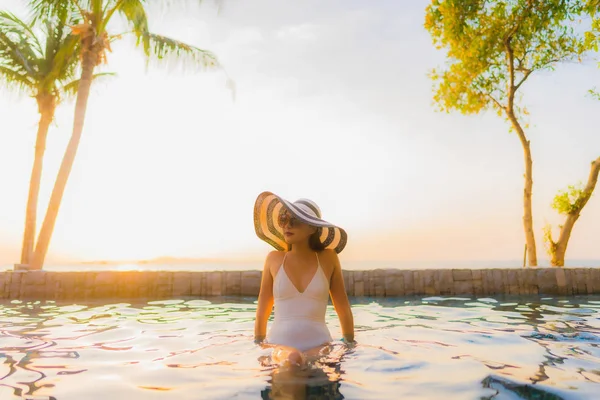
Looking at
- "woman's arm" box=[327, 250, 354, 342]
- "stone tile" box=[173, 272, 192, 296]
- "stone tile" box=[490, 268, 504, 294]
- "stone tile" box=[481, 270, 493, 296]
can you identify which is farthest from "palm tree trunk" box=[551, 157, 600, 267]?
"woman's arm" box=[327, 250, 354, 342]

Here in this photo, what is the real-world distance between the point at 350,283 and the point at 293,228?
17.6ft

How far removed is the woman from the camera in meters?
3.19

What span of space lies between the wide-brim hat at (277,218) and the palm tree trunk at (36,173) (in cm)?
1152

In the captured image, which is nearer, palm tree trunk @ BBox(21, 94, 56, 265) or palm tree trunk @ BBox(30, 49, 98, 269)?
palm tree trunk @ BBox(30, 49, 98, 269)

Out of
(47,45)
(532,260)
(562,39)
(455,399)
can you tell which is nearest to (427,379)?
(455,399)

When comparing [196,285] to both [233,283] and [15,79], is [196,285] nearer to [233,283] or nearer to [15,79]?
[233,283]

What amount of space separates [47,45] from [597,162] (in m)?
15.4

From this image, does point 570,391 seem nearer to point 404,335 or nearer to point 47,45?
point 404,335

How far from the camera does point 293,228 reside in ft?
10.7

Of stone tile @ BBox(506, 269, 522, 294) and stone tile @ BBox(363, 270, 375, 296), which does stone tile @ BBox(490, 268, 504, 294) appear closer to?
stone tile @ BBox(506, 269, 522, 294)

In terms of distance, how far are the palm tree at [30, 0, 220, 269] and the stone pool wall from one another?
3403 millimetres

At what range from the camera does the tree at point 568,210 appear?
463 inches

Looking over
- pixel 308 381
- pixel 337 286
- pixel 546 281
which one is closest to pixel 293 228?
pixel 337 286

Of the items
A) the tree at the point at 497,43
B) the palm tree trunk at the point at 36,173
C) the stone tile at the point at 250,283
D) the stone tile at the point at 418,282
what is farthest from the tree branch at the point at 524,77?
the palm tree trunk at the point at 36,173
